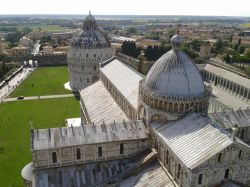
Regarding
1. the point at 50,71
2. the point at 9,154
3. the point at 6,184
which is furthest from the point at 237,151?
the point at 50,71

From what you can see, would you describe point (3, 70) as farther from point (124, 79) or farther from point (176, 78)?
point (176, 78)

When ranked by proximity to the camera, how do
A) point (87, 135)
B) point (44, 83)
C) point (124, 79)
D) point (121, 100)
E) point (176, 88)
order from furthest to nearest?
1. point (44, 83)
2. point (124, 79)
3. point (121, 100)
4. point (87, 135)
5. point (176, 88)

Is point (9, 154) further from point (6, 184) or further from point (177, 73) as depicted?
point (177, 73)

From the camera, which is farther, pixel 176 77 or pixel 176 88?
pixel 176 77

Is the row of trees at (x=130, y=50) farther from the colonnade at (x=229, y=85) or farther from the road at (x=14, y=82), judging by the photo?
the colonnade at (x=229, y=85)

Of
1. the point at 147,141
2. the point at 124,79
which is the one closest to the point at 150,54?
the point at 124,79

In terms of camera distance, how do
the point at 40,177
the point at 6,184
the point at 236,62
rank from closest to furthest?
the point at 40,177 < the point at 6,184 < the point at 236,62

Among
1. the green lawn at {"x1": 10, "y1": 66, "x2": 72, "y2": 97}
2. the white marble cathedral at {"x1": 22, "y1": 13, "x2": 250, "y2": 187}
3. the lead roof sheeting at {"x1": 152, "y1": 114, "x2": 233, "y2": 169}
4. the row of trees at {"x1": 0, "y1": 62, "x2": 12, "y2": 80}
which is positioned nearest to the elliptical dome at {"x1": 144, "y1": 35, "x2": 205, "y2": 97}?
the white marble cathedral at {"x1": 22, "y1": 13, "x2": 250, "y2": 187}
